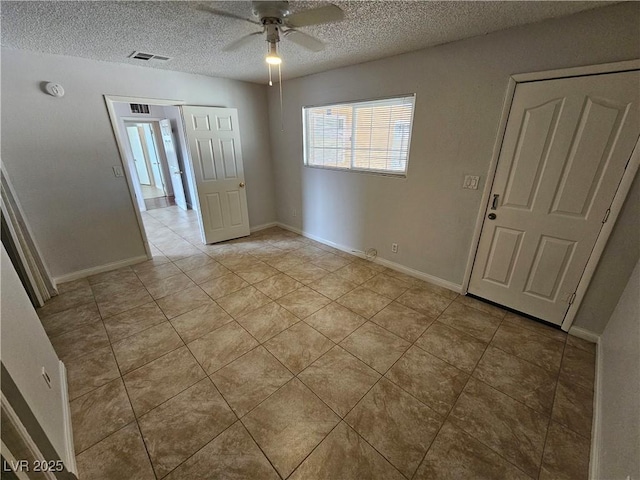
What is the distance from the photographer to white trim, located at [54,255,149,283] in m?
3.01

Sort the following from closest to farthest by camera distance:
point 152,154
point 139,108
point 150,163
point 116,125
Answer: point 116,125, point 139,108, point 152,154, point 150,163

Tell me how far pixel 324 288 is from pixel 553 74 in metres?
2.59

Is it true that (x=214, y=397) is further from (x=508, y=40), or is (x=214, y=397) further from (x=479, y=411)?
(x=508, y=40)

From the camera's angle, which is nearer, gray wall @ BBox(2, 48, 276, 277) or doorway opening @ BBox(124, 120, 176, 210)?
gray wall @ BBox(2, 48, 276, 277)

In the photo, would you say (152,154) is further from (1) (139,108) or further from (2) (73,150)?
(2) (73,150)

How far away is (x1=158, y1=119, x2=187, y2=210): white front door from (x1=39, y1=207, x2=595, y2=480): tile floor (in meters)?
3.38

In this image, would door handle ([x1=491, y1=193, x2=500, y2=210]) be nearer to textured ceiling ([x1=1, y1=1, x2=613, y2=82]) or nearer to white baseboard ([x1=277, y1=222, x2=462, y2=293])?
white baseboard ([x1=277, y1=222, x2=462, y2=293])

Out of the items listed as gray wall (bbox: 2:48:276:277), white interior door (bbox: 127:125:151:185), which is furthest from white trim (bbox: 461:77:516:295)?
white interior door (bbox: 127:125:151:185)

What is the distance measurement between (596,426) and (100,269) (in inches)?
183

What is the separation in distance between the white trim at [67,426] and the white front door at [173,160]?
4729 mm

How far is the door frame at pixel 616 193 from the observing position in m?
1.71

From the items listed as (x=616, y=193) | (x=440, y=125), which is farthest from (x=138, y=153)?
(x=616, y=193)

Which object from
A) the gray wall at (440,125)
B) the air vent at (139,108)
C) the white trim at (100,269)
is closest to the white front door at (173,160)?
the air vent at (139,108)

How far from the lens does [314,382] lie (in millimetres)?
1795
